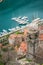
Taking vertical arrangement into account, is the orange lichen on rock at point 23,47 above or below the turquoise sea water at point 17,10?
below

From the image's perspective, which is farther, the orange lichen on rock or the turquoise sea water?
the turquoise sea water

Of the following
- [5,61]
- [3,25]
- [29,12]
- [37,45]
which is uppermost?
[29,12]

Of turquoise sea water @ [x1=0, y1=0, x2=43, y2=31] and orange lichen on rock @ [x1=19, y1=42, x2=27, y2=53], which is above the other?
turquoise sea water @ [x1=0, y1=0, x2=43, y2=31]

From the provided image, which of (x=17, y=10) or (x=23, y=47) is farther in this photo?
(x=17, y=10)

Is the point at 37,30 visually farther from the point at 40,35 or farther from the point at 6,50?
the point at 6,50

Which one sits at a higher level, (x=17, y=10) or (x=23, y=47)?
(x=17, y=10)

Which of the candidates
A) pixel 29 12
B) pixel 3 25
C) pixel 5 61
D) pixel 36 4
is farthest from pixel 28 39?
pixel 36 4

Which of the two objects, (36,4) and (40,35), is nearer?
(40,35)

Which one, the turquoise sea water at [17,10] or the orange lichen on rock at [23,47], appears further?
the turquoise sea water at [17,10]
